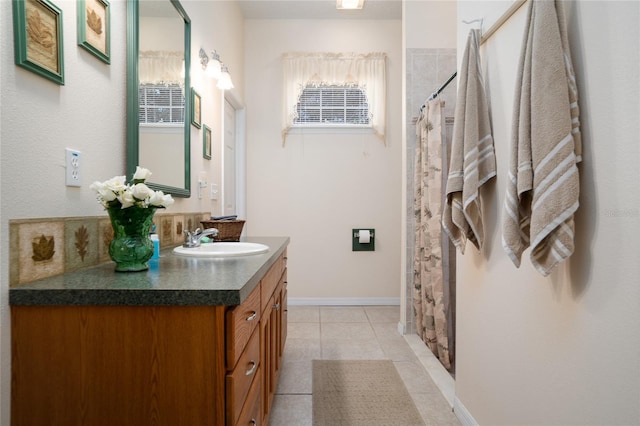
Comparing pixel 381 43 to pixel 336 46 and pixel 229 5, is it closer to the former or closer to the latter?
pixel 336 46

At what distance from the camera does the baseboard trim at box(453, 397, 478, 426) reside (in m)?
1.56

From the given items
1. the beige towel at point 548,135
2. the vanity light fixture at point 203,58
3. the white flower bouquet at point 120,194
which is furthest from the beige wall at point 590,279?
the vanity light fixture at point 203,58

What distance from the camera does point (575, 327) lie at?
3.08ft

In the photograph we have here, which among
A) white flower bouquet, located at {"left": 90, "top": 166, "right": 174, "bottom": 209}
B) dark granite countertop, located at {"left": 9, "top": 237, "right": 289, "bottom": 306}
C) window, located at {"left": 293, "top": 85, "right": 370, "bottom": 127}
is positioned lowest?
dark granite countertop, located at {"left": 9, "top": 237, "right": 289, "bottom": 306}

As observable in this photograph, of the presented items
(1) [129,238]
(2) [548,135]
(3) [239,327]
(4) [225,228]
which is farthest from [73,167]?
(2) [548,135]

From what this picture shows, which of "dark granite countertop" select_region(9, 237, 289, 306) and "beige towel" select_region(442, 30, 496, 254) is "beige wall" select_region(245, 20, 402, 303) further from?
"dark granite countertop" select_region(9, 237, 289, 306)

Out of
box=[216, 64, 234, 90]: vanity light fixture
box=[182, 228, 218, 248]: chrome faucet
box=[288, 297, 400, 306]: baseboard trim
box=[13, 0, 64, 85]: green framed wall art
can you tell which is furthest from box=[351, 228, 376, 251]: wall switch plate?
box=[13, 0, 64, 85]: green framed wall art

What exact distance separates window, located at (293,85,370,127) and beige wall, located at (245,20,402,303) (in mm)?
164

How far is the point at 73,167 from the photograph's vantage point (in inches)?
40.4

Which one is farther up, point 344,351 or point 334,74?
point 334,74

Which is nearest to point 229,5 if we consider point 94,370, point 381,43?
point 381,43

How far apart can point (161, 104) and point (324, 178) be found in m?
2.15

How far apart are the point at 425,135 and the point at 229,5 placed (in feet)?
6.51

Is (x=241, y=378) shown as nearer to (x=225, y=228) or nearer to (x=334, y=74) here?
(x=225, y=228)
